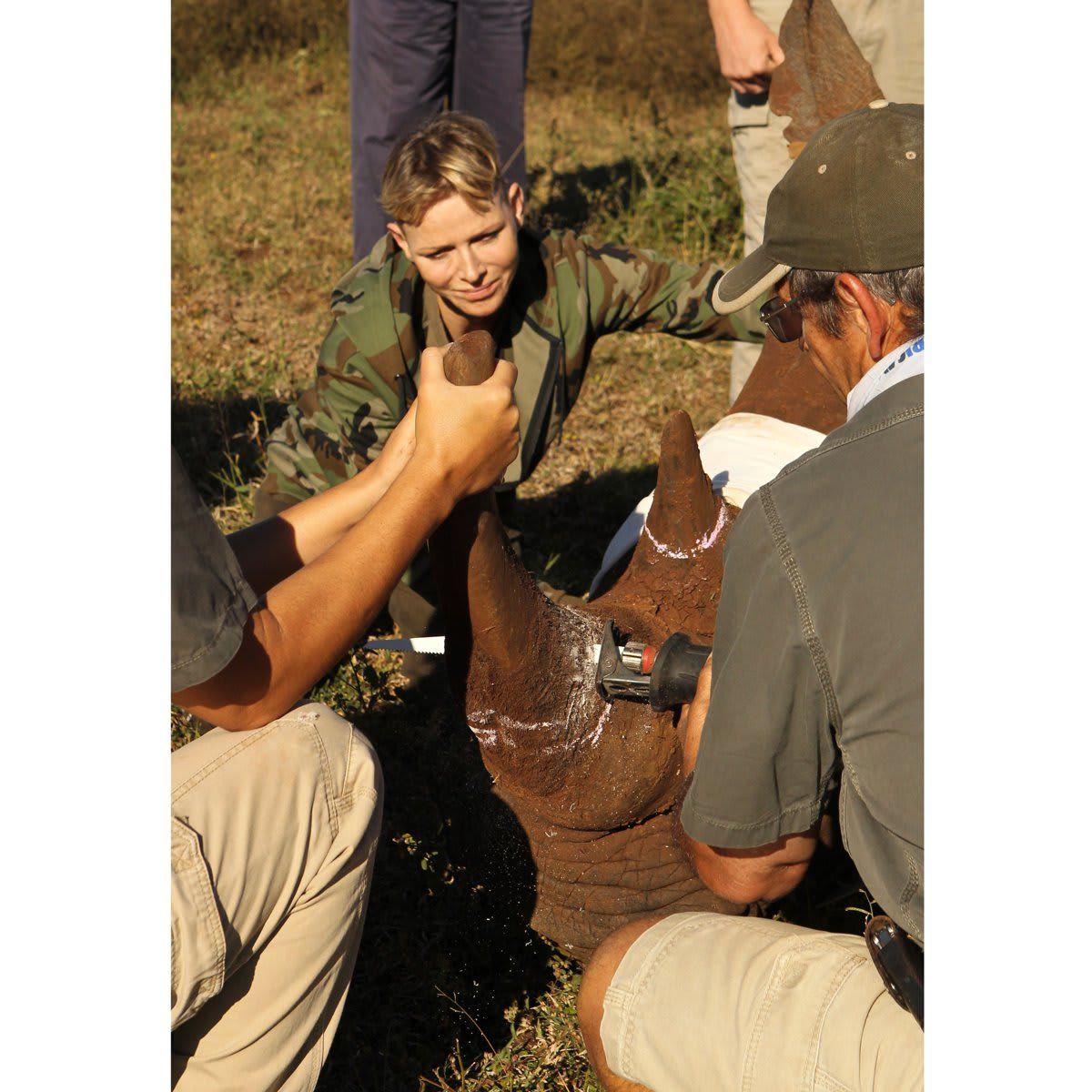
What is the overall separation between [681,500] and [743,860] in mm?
697

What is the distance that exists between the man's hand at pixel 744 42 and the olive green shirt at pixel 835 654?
259 centimetres

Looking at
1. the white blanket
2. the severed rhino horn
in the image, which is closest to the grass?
the white blanket

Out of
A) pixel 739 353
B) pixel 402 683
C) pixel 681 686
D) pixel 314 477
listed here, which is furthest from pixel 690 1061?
pixel 739 353

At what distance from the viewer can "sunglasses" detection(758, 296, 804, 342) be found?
2.20 meters

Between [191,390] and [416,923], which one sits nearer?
[416,923]

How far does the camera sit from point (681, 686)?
2281 mm

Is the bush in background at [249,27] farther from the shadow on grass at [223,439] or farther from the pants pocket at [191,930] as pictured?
the pants pocket at [191,930]

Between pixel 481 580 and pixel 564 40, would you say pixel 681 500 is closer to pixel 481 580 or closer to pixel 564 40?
pixel 481 580

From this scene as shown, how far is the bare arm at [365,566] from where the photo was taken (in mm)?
1979

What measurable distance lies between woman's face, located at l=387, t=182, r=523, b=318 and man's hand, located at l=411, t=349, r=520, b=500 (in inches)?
50.9

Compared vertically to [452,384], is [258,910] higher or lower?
lower

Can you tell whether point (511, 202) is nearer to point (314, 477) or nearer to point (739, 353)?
point (314, 477)

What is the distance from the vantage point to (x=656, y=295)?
3725 millimetres

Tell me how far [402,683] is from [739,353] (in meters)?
1.83
